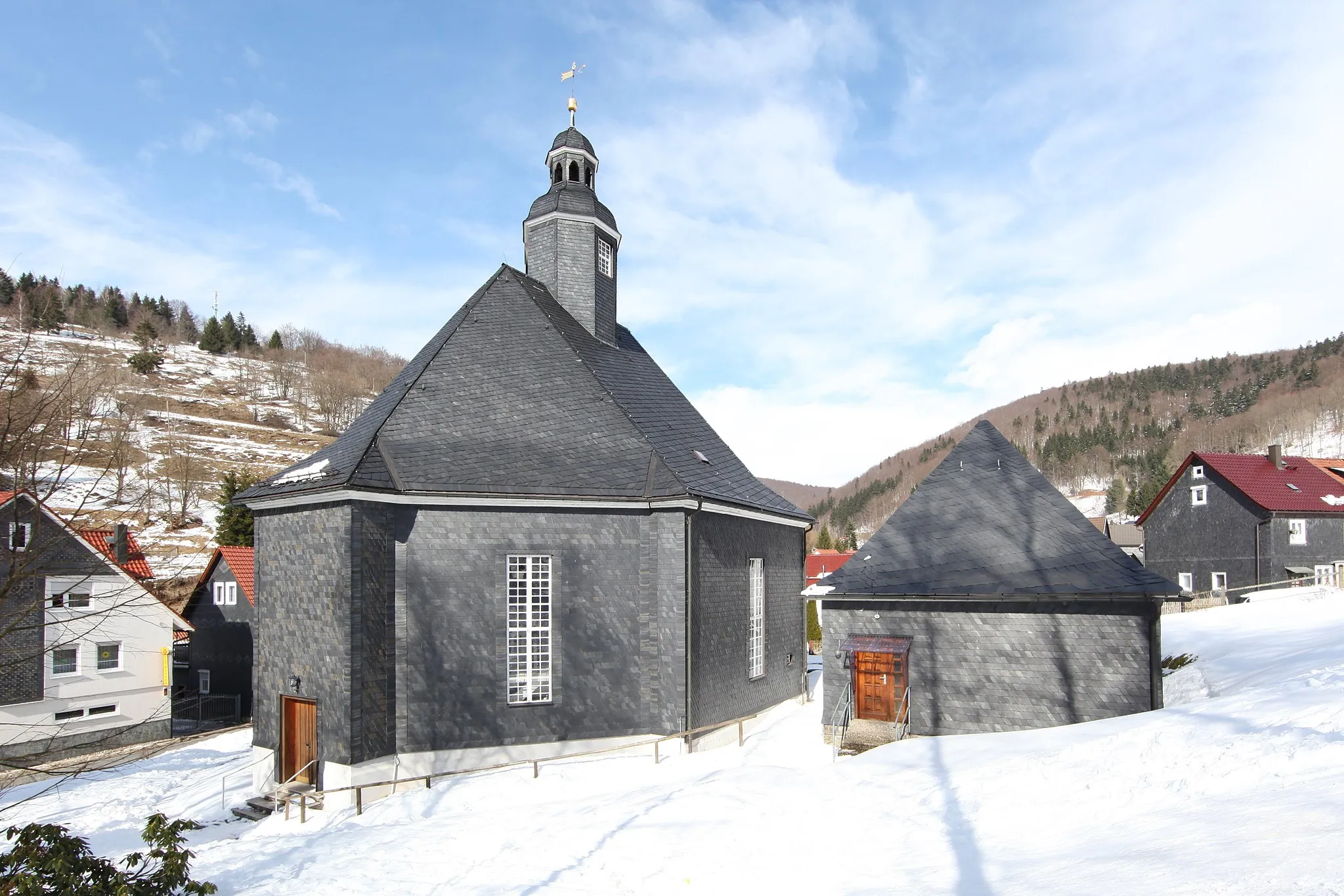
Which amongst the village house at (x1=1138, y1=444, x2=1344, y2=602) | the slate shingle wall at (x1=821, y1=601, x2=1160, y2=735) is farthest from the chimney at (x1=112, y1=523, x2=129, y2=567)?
the village house at (x1=1138, y1=444, x2=1344, y2=602)

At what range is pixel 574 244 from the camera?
21875mm

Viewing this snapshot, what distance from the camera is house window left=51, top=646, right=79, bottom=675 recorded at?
25.9m

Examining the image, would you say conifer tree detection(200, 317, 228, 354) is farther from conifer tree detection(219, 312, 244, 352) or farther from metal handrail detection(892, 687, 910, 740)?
metal handrail detection(892, 687, 910, 740)

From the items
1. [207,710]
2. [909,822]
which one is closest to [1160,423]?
[207,710]

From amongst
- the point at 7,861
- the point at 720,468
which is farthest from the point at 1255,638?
the point at 7,861

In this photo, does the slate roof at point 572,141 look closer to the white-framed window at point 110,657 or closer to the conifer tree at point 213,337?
the white-framed window at point 110,657

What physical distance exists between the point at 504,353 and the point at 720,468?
6.08 meters

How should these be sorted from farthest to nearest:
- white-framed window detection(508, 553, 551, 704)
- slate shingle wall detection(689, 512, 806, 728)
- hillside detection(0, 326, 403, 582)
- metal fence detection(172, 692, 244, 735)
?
metal fence detection(172, 692, 244, 735)
slate shingle wall detection(689, 512, 806, 728)
white-framed window detection(508, 553, 551, 704)
hillside detection(0, 326, 403, 582)

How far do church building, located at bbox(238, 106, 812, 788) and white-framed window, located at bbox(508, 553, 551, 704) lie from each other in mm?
37

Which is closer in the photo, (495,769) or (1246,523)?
(495,769)

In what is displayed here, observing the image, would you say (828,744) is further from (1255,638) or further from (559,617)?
(1255,638)

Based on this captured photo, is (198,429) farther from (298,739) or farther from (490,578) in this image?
(490,578)

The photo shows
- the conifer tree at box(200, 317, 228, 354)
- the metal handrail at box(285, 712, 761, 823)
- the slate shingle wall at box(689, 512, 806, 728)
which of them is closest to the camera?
the metal handrail at box(285, 712, 761, 823)

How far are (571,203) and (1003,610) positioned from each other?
15.4 meters
